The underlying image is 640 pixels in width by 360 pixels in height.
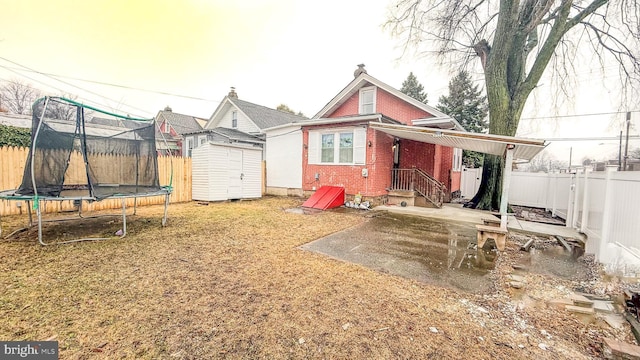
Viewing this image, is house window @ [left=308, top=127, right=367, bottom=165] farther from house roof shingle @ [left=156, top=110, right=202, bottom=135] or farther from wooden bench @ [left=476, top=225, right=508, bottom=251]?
house roof shingle @ [left=156, top=110, right=202, bottom=135]

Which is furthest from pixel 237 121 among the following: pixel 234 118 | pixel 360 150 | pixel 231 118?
pixel 360 150

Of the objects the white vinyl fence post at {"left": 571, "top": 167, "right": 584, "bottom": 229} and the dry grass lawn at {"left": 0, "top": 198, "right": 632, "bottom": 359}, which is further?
the white vinyl fence post at {"left": 571, "top": 167, "right": 584, "bottom": 229}

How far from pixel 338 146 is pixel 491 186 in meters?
6.82

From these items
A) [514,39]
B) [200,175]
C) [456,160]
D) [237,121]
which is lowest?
[200,175]

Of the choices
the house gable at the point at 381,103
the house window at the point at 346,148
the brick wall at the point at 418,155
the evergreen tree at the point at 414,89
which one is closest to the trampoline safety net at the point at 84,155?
the house window at the point at 346,148

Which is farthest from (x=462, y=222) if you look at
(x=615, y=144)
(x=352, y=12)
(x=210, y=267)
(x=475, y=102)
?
(x=615, y=144)

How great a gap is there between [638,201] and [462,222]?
159 inches

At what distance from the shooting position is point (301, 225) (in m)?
6.51

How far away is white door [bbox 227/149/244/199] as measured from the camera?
34.2 feet

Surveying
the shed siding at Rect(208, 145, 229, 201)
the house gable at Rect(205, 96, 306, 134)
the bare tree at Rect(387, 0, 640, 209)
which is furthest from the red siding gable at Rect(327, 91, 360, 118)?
the shed siding at Rect(208, 145, 229, 201)

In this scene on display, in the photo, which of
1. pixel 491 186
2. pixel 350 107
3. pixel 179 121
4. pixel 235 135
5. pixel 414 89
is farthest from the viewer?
pixel 414 89

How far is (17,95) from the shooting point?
980 inches

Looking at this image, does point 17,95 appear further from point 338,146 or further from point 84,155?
point 338,146

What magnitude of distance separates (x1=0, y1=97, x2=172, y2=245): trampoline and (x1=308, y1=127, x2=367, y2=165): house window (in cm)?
641
